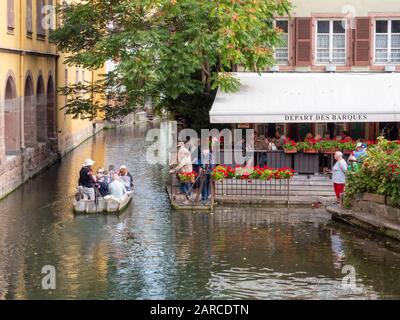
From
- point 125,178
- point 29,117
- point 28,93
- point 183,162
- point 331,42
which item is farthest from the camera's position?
point 28,93

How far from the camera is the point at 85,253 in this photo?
18906mm

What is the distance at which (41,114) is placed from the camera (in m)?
38.7

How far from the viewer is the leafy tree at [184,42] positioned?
1105 inches

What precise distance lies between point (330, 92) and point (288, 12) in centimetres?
291

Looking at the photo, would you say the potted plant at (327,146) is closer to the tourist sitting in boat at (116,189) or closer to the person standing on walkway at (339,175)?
the person standing on walkway at (339,175)

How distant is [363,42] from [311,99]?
13.8 feet

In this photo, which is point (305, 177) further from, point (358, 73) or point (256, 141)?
point (358, 73)

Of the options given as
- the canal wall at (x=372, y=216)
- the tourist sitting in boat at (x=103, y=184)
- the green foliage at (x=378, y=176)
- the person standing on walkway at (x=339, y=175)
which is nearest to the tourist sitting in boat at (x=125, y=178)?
the tourist sitting in boat at (x=103, y=184)

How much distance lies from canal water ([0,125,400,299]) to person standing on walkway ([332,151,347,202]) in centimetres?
119

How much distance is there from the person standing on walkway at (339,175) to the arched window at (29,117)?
1412 cm

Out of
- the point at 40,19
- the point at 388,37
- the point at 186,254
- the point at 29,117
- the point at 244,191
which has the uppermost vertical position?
the point at 40,19

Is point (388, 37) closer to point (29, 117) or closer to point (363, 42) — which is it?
point (363, 42)

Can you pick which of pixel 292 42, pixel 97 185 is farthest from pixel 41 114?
pixel 97 185

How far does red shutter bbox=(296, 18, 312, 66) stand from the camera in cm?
3212
